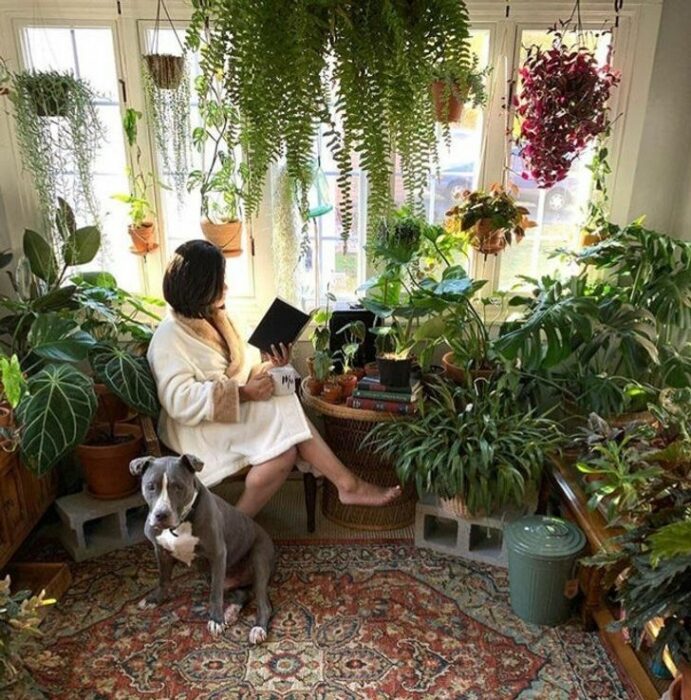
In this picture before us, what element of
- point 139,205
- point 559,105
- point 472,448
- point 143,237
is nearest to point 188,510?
point 472,448

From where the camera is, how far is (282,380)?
7.50 ft

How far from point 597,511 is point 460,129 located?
63.4 inches

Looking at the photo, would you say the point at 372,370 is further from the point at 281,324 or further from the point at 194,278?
the point at 194,278

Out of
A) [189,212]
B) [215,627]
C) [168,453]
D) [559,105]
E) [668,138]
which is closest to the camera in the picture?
[215,627]

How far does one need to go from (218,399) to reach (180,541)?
0.49 meters

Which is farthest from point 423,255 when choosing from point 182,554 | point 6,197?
point 6,197

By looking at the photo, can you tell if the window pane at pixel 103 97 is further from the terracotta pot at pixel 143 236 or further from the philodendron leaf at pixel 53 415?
the philodendron leaf at pixel 53 415

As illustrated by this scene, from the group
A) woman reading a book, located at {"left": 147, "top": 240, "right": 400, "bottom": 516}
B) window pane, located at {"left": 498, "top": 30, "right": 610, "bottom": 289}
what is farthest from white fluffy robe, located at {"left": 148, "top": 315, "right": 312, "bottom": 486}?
window pane, located at {"left": 498, "top": 30, "right": 610, "bottom": 289}

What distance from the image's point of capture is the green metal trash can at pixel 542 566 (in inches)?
74.3

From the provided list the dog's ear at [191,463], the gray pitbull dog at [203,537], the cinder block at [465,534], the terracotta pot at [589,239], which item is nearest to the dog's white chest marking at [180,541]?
the gray pitbull dog at [203,537]

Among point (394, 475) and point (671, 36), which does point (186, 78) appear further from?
point (671, 36)

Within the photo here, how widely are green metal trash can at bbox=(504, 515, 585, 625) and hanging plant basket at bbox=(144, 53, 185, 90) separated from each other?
1.99 metres

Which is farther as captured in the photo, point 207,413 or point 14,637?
point 207,413

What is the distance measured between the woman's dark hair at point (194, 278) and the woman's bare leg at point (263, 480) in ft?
2.00
